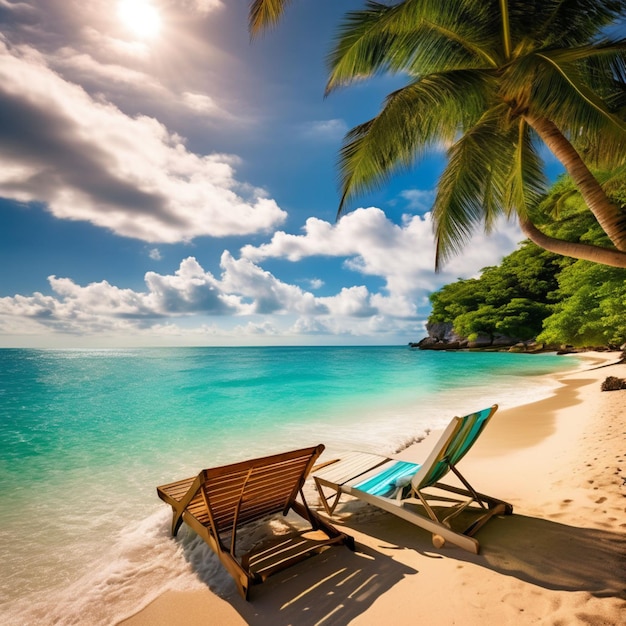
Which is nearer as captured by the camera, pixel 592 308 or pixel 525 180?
pixel 525 180

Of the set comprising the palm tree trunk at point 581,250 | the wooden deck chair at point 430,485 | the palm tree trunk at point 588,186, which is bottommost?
the wooden deck chair at point 430,485

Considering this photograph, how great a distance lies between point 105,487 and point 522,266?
201 ft

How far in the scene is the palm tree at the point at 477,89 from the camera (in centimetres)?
423

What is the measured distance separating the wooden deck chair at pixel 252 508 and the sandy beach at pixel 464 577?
6.2 inches

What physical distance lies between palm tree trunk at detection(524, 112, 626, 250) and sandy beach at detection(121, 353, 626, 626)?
9.82 feet

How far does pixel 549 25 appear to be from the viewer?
201 inches

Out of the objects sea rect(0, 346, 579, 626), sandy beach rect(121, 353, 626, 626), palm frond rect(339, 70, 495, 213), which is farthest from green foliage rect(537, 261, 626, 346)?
sandy beach rect(121, 353, 626, 626)

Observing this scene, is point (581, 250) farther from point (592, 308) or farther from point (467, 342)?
point (467, 342)

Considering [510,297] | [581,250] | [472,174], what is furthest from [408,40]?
[510,297]

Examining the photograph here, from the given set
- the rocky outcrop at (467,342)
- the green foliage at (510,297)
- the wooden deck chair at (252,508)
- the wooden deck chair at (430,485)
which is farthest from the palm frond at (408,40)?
the rocky outcrop at (467,342)

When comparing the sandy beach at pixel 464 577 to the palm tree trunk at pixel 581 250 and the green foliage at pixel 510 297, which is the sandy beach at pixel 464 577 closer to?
the palm tree trunk at pixel 581 250

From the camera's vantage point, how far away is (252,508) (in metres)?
3.07

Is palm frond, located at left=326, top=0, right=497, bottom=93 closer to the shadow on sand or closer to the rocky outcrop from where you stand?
the shadow on sand

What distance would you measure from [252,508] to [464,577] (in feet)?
5.70
